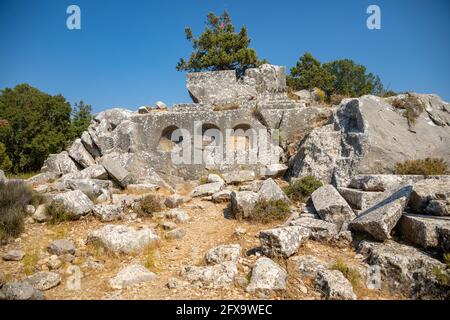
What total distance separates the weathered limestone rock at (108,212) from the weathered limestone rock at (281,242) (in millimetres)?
4012

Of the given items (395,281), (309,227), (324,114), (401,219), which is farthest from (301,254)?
(324,114)

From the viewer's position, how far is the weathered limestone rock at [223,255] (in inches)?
198

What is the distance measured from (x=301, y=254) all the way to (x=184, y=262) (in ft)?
6.95

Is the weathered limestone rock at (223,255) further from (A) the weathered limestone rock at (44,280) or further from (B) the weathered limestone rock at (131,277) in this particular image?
(A) the weathered limestone rock at (44,280)

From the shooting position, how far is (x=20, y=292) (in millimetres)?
3773

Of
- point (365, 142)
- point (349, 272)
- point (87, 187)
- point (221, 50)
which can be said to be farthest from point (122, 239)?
point (221, 50)

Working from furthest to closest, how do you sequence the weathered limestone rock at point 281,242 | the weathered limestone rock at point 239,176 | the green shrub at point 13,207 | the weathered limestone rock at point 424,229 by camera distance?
1. the weathered limestone rock at point 239,176
2. the green shrub at point 13,207
3. the weathered limestone rock at point 281,242
4. the weathered limestone rock at point 424,229

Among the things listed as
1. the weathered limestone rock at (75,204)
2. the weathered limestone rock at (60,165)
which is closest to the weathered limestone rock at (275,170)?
the weathered limestone rock at (75,204)

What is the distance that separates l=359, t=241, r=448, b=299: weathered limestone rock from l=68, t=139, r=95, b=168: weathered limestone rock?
37.5ft

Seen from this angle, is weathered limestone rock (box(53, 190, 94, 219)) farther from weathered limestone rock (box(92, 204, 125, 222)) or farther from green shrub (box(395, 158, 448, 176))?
green shrub (box(395, 158, 448, 176))

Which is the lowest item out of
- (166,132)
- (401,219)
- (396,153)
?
(401,219)
